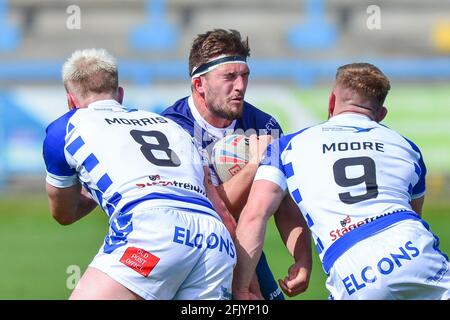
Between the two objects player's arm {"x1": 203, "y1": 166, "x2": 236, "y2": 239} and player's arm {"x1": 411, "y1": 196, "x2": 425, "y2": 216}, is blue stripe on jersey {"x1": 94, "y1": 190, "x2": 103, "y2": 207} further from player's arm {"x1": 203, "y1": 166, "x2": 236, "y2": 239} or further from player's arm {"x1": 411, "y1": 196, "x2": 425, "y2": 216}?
player's arm {"x1": 411, "y1": 196, "x2": 425, "y2": 216}

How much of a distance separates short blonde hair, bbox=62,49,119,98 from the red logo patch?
1.01 metres

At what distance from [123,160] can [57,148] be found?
39 centimetres

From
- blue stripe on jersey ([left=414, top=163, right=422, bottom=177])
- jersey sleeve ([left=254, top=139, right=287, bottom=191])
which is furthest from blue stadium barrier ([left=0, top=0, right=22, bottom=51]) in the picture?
blue stripe on jersey ([left=414, top=163, right=422, bottom=177])

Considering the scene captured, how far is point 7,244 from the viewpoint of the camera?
1125 centimetres

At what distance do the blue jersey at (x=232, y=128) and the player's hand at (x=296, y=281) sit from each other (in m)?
0.68

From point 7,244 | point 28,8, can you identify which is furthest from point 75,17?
point 7,244

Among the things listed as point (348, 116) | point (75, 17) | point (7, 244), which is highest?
point (348, 116)

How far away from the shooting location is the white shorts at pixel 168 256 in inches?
176

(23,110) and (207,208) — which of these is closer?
(207,208)

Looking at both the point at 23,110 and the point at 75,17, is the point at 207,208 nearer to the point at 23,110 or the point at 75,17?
the point at 23,110

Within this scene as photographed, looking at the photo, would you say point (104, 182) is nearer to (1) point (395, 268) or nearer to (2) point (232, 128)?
(2) point (232, 128)

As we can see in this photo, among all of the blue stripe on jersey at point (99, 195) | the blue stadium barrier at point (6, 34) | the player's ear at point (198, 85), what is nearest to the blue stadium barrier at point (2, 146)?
the blue stadium barrier at point (6, 34)

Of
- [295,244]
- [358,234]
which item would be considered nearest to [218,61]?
[295,244]
